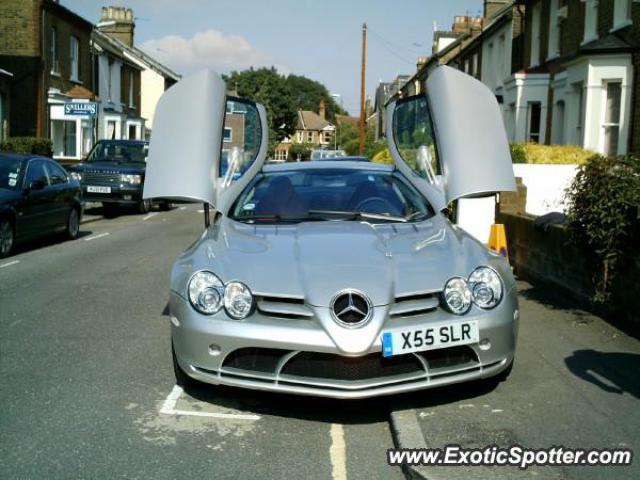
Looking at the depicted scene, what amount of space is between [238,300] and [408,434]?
1.25m

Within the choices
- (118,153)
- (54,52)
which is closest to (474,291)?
(118,153)

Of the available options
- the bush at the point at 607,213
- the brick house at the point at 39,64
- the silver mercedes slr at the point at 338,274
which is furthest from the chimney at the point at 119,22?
the bush at the point at 607,213

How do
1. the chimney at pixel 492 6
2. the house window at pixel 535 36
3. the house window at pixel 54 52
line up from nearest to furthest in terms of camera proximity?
1. the house window at pixel 535 36
2. the house window at pixel 54 52
3. the chimney at pixel 492 6

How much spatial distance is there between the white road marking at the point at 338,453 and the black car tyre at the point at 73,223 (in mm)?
10850

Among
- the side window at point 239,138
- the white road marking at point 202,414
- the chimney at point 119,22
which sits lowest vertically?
the white road marking at point 202,414

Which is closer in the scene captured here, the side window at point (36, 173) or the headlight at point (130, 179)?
the side window at point (36, 173)

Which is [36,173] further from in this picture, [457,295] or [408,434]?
[408,434]

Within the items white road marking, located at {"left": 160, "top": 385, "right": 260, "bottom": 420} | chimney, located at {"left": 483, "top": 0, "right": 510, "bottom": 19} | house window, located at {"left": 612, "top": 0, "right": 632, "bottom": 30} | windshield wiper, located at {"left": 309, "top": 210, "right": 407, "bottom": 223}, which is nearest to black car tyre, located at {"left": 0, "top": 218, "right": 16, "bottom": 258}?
windshield wiper, located at {"left": 309, "top": 210, "right": 407, "bottom": 223}

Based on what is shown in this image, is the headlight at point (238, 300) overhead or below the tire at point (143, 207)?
Answer: overhead

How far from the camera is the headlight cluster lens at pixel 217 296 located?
4348 millimetres

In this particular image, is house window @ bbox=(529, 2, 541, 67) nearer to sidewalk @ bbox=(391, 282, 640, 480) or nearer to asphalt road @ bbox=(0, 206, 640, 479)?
asphalt road @ bbox=(0, 206, 640, 479)

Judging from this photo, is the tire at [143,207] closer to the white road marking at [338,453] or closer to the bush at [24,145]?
the bush at [24,145]

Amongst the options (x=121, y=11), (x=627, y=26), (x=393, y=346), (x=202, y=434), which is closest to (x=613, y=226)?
(x=393, y=346)

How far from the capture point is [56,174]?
1383 cm
